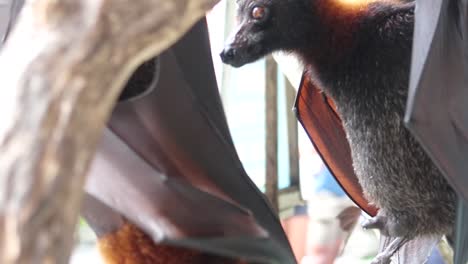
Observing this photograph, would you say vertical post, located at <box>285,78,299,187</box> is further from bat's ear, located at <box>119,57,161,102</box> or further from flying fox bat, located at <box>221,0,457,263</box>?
bat's ear, located at <box>119,57,161,102</box>

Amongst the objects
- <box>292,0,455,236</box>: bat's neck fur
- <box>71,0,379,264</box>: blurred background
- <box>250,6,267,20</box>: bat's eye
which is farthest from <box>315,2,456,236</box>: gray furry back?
<box>71,0,379,264</box>: blurred background

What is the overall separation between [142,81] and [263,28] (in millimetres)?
214

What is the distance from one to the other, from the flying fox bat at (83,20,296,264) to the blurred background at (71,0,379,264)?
0.98 meters

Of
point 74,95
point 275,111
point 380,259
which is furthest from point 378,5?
point 275,111

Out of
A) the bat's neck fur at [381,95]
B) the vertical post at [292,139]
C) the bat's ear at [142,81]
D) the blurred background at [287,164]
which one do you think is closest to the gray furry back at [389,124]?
the bat's neck fur at [381,95]

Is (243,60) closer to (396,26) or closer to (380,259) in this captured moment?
(396,26)

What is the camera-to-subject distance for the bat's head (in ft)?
2.86

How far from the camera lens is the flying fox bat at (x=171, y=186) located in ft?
2.08

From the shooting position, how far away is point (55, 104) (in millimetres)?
402

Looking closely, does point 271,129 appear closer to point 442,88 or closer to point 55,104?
point 442,88

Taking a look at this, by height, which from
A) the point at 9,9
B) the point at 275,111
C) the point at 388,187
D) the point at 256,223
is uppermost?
the point at 9,9

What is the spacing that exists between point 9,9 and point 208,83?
240 mm

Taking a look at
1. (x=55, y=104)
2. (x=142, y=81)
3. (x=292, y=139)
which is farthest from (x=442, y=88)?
(x=292, y=139)

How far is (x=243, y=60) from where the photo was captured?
0.89 metres
